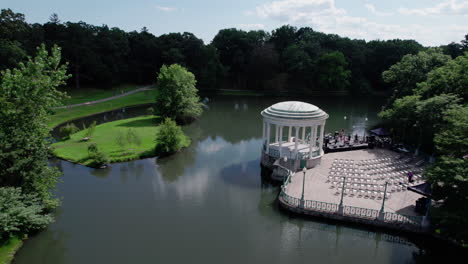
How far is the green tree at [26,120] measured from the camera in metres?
19.1

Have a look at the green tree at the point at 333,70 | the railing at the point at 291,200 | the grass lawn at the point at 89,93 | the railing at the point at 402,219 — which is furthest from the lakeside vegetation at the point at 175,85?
the railing at the point at 291,200

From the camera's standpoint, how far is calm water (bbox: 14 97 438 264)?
61.4 ft

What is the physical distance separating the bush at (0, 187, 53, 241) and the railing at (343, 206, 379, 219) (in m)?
18.5

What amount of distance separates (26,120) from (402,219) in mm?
23589

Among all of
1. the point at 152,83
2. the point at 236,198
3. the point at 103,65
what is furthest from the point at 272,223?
the point at 152,83

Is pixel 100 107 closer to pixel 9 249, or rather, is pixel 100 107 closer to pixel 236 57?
pixel 236 57

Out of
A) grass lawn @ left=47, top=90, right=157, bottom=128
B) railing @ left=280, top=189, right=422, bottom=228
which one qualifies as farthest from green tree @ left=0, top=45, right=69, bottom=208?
grass lawn @ left=47, top=90, right=157, bottom=128

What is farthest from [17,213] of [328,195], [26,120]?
[328,195]

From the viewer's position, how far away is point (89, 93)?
7025 centimetres

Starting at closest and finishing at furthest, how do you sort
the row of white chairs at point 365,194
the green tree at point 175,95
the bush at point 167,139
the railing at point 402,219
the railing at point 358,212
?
the railing at point 402,219 < the railing at point 358,212 < the row of white chairs at point 365,194 < the bush at point 167,139 < the green tree at point 175,95

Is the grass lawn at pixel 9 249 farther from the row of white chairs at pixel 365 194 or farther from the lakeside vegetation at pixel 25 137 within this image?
the row of white chairs at pixel 365 194

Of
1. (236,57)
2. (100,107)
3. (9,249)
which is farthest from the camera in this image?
(236,57)

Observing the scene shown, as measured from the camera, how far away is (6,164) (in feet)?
64.6

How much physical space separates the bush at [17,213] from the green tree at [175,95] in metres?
27.9
